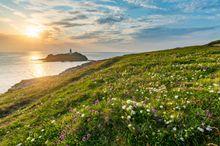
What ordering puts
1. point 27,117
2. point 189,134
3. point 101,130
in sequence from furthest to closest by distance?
point 27,117 < point 101,130 < point 189,134

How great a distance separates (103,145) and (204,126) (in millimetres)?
3862

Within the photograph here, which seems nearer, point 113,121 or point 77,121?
point 113,121

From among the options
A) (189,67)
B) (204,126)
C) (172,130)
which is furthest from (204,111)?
(189,67)

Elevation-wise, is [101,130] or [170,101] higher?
[170,101]

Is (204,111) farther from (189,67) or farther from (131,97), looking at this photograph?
(189,67)

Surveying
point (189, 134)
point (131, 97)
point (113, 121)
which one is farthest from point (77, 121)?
point (189, 134)

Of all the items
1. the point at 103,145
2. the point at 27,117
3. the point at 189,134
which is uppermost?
the point at 189,134

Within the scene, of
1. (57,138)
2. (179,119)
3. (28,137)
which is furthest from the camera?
(28,137)

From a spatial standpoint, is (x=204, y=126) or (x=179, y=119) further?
(x=179, y=119)

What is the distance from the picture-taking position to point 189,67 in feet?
68.6

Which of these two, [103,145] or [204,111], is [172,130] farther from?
[103,145]

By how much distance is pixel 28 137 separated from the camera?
11781mm

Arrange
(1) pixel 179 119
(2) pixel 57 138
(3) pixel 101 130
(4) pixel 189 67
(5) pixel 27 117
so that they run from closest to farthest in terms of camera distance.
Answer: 1. (1) pixel 179 119
2. (3) pixel 101 130
3. (2) pixel 57 138
4. (5) pixel 27 117
5. (4) pixel 189 67

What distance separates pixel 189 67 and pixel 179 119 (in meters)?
12.9
